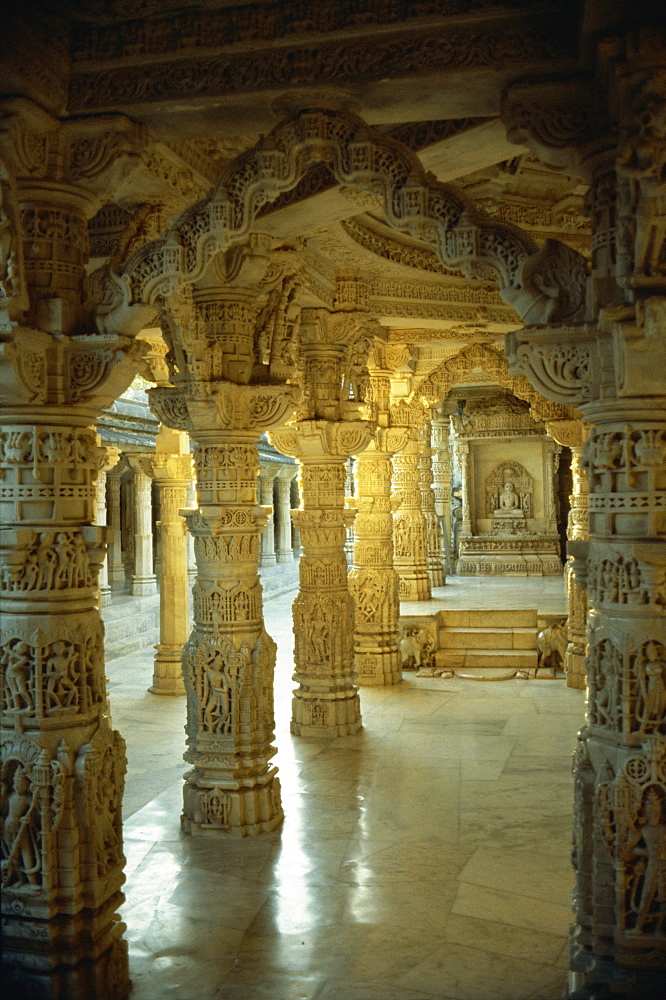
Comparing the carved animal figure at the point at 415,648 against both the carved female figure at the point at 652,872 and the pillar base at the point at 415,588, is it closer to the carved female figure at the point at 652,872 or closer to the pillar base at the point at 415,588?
the pillar base at the point at 415,588

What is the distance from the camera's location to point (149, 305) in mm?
3977

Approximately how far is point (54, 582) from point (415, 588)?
415 inches

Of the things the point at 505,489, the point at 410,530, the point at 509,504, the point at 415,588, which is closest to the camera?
the point at 415,588

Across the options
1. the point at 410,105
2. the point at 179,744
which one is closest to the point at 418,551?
the point at 179,744

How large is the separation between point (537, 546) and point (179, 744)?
11.3 metres

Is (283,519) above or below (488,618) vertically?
above

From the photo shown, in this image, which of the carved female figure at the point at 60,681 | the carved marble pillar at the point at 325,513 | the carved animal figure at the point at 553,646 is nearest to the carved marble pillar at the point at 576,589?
the carved animal figure at the point at 553,646

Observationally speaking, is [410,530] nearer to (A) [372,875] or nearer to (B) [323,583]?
(B) [323,583]

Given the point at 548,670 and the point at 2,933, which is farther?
the point at 548,670

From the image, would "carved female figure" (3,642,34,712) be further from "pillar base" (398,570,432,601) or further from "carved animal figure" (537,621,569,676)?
"pillar base" (398,570,432,601)

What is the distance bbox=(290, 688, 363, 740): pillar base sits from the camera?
8.91 m

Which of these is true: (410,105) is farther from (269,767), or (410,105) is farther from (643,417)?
(269,767)

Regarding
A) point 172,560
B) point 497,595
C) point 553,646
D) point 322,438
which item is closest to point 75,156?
point 322,438

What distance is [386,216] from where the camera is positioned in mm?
3848
